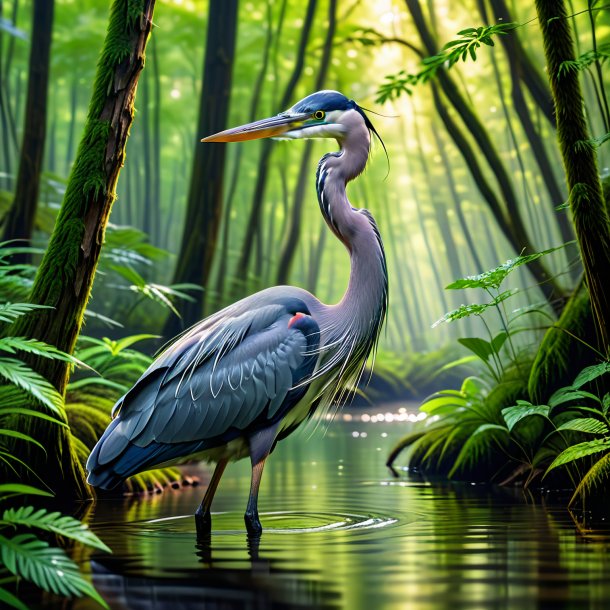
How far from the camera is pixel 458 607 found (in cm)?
249

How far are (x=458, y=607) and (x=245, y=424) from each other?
2154 mm

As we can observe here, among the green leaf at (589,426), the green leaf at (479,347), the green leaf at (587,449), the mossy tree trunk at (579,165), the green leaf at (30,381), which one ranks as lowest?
the green leaf at (587,449)

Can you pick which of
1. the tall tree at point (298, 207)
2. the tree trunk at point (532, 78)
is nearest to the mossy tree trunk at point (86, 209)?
the tree trunk at point (532, 78)

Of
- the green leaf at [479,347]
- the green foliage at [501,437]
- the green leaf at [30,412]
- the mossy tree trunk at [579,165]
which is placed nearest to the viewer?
the green leaf at [30,412]

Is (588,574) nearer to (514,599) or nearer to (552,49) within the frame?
(514,599)

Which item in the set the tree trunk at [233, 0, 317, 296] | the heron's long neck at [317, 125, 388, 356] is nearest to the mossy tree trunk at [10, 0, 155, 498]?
the heron's long neck at [317, 125, 388, 356]

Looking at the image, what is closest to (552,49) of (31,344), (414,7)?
(31,344)


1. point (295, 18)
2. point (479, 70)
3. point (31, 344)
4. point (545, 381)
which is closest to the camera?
point (31, 344)

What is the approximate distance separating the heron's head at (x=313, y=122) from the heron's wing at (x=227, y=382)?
3.29 feet

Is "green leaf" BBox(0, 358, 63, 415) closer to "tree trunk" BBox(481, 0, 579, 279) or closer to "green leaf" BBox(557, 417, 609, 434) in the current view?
"green leaf" BBox(557, 417, 609, 434)

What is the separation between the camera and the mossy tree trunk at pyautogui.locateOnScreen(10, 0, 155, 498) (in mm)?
4816

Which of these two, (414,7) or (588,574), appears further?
(414,7)

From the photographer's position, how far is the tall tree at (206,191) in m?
11.2

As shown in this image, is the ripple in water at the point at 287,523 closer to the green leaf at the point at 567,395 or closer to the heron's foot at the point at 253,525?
the heron's foot at the point at 253,525
